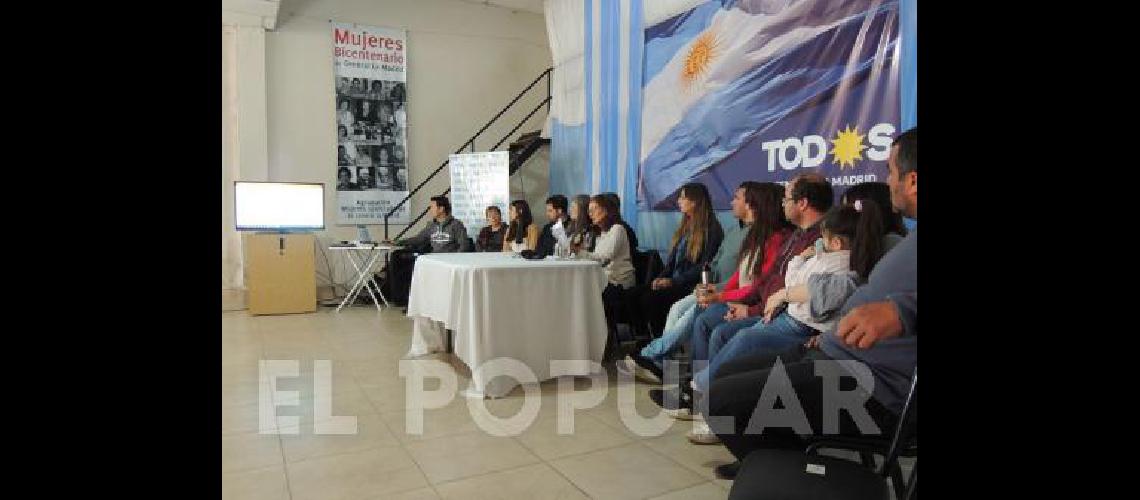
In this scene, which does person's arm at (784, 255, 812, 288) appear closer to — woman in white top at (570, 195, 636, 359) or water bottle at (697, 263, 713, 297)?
water bottle at (697, 263, 713, 297)

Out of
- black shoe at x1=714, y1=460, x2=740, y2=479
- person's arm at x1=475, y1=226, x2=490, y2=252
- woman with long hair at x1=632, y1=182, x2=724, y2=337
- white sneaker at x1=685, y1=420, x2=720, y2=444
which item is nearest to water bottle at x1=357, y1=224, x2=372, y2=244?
person's arm at x1=475, y1=226, x2=490, y2=252

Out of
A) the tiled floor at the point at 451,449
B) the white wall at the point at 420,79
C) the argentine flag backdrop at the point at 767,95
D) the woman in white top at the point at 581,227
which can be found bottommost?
the tiled floor at the point at 451,449

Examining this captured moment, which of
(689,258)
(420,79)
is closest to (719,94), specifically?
(689,258)

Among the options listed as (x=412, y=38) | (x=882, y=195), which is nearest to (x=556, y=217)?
(x=882, y=195)

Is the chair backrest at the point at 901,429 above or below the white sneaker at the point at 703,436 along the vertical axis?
above

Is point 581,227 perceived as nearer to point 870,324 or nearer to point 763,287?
point 763,287

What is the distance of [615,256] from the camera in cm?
417

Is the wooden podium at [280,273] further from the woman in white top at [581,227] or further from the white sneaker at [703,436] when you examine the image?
the white sneaker at [703,436]

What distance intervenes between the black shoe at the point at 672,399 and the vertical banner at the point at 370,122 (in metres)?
5.02

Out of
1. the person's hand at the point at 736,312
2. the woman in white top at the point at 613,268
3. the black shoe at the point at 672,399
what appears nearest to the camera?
the person's hand at the point at 736,312

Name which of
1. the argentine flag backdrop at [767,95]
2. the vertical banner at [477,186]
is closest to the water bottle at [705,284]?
the argentine flag backdrop at [767,95]

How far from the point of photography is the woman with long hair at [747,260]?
3.07 m
